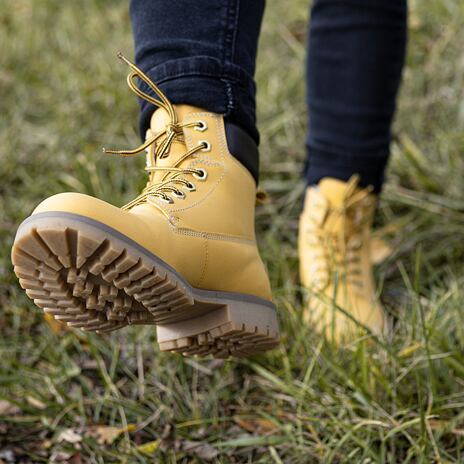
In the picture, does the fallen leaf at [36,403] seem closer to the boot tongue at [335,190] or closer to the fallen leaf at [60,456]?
the fallen leaf at [60,456]

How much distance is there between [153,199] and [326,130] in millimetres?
696

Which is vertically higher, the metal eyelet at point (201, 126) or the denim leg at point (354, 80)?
the denim leg at point (354, 80)

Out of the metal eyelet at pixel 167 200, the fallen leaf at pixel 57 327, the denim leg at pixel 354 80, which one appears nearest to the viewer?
the metal eyelet at pixel 167 200

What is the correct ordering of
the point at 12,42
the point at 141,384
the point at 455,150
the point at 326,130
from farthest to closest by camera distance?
the point at 12,42 < the point at 455,150 < the point at 326,130 < the point at 141,384

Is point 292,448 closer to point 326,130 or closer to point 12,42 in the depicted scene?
point 326,130

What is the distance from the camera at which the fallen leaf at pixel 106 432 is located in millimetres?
1387

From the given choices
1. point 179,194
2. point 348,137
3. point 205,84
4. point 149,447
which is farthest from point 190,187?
point 348,137

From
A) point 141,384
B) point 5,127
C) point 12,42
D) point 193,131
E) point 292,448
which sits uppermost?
point 12,42

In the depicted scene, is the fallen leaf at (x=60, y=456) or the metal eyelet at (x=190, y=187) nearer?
the metal eyelet at (x=190, y=187)

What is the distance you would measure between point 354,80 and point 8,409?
0.98 meters

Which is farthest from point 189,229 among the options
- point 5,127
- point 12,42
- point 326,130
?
point 12,42

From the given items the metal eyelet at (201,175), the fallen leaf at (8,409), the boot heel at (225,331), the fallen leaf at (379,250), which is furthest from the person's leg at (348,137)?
the fallen leaf at (8,409)

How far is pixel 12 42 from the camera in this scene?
3.03 metres

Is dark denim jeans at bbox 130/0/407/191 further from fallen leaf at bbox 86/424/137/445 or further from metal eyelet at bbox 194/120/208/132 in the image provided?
fallen leaf at bbox 86/424/137/445
